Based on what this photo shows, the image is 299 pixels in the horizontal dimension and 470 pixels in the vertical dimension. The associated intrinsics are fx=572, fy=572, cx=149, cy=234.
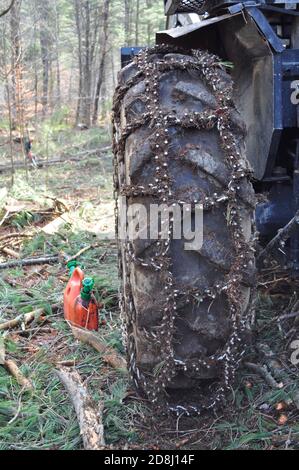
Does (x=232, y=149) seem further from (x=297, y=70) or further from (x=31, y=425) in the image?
(x=31, y=425)

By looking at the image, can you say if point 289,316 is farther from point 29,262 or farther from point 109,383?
point 29,262

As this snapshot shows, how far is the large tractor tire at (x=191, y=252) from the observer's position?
2174 millimetres

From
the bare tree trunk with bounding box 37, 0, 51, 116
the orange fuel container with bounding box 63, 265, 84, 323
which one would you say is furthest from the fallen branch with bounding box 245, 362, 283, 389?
the bare tree trunk with bounding box 37, 0, 51, 116

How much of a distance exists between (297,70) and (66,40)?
24464 millimetres

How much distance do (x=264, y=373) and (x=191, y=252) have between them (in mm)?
829

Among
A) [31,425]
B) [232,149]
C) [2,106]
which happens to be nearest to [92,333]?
[31,425]

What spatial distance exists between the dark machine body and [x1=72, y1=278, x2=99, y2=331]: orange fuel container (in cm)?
110

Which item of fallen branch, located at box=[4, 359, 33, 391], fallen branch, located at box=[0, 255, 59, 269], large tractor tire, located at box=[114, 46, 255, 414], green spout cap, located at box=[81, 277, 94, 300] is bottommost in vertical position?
fallen branch, located at box=[4, 359, 33, 391]

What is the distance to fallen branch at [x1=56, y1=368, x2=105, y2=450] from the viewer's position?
2.22m

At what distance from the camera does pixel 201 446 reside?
224 cm

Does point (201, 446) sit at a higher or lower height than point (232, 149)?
lower

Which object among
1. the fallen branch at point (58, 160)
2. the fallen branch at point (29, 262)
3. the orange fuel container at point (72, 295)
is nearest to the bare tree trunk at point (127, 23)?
the fallen branch at point (58, 160)

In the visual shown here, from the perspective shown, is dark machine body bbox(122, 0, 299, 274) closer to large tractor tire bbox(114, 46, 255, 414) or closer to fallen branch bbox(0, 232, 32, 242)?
large tractor tire bbox(114, 46, 255, 414)
